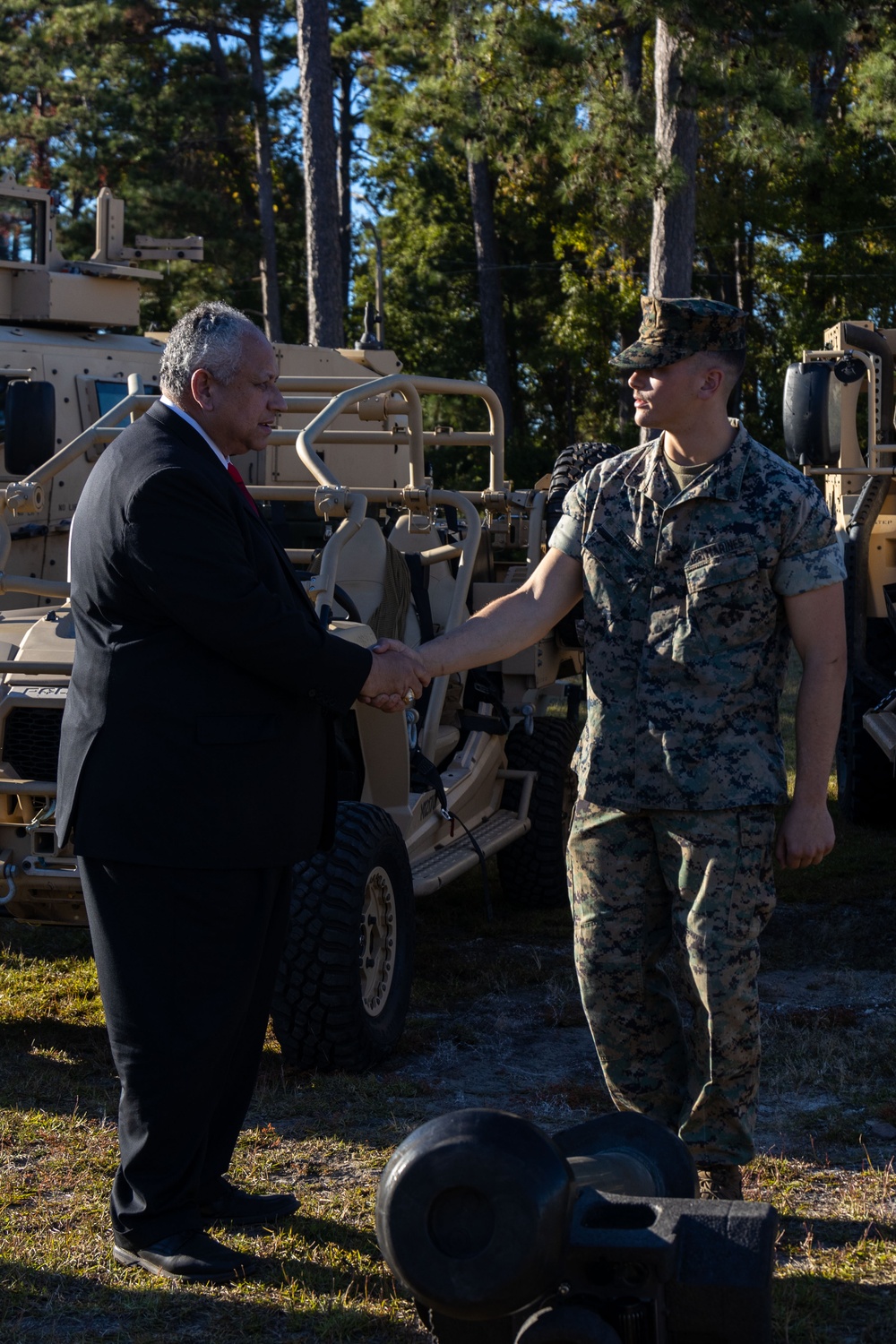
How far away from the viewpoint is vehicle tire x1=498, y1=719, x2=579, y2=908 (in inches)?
267

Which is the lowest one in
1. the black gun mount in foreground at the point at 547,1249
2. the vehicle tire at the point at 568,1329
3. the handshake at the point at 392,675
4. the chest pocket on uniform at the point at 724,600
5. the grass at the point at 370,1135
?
the grass at the point at 370,1135

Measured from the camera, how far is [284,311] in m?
32.0

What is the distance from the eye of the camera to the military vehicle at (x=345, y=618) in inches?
187

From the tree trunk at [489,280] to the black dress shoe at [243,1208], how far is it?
2308 centimetres

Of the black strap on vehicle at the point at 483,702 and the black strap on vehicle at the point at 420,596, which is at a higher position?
the black strap on vehicle at the point at 420,596

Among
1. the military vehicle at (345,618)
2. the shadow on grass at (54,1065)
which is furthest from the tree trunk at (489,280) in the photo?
the shadow on grass at (54,1065)

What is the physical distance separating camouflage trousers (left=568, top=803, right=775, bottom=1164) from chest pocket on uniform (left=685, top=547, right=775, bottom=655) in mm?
358

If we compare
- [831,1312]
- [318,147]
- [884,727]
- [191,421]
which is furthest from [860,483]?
[318,147]

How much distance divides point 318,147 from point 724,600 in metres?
14.8

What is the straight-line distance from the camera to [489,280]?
26.8 m

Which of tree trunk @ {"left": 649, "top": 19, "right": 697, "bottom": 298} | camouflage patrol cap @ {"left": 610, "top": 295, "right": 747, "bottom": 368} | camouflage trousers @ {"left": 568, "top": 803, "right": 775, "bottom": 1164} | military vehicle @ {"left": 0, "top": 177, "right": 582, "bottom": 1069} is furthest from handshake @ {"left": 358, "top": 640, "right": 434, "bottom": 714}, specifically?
tree trunk @ {"left": 649, "top": 19, "right": 697, "bottom": 298}

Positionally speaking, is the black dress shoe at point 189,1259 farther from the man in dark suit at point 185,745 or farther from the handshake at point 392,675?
the handshake at point 392,675

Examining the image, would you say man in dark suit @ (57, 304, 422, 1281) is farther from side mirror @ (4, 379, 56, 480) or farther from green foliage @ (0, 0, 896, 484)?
green foliage @ (0, 0, 896, 484)

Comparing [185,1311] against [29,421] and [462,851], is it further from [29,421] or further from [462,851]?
[29,421]
